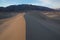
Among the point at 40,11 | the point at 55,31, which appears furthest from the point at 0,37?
the point at 40,11

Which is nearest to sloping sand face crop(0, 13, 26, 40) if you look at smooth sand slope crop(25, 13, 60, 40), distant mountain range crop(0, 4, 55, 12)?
smooth sand slope crop(25, 13, 60, 40)

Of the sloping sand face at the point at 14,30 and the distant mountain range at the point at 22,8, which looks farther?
the distant mountain range at the point at 22,8

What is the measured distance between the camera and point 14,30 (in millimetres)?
1245

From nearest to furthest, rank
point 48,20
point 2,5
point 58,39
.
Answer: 1. point 58,39
2. point 48,20
3. point 2,5

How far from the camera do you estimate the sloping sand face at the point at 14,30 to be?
3.73ft

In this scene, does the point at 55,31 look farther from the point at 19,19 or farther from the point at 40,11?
the point at 40,11

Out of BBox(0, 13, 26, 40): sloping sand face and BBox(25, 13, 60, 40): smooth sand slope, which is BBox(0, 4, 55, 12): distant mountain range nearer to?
BBox(0, 13, 26, 40): sloping sand face

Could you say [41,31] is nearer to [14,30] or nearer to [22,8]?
[14,30]

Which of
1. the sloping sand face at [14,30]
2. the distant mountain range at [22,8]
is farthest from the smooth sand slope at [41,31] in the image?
the distant mountain range at [22,8]

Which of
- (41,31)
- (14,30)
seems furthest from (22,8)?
(41,31)

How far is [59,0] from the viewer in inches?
66.5

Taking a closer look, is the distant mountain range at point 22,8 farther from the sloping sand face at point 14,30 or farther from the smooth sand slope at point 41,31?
the smooth sand slope at point 41,31

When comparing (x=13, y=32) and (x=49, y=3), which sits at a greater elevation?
(x=49, y=3)

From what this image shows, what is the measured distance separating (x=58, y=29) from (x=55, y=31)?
0.05m
